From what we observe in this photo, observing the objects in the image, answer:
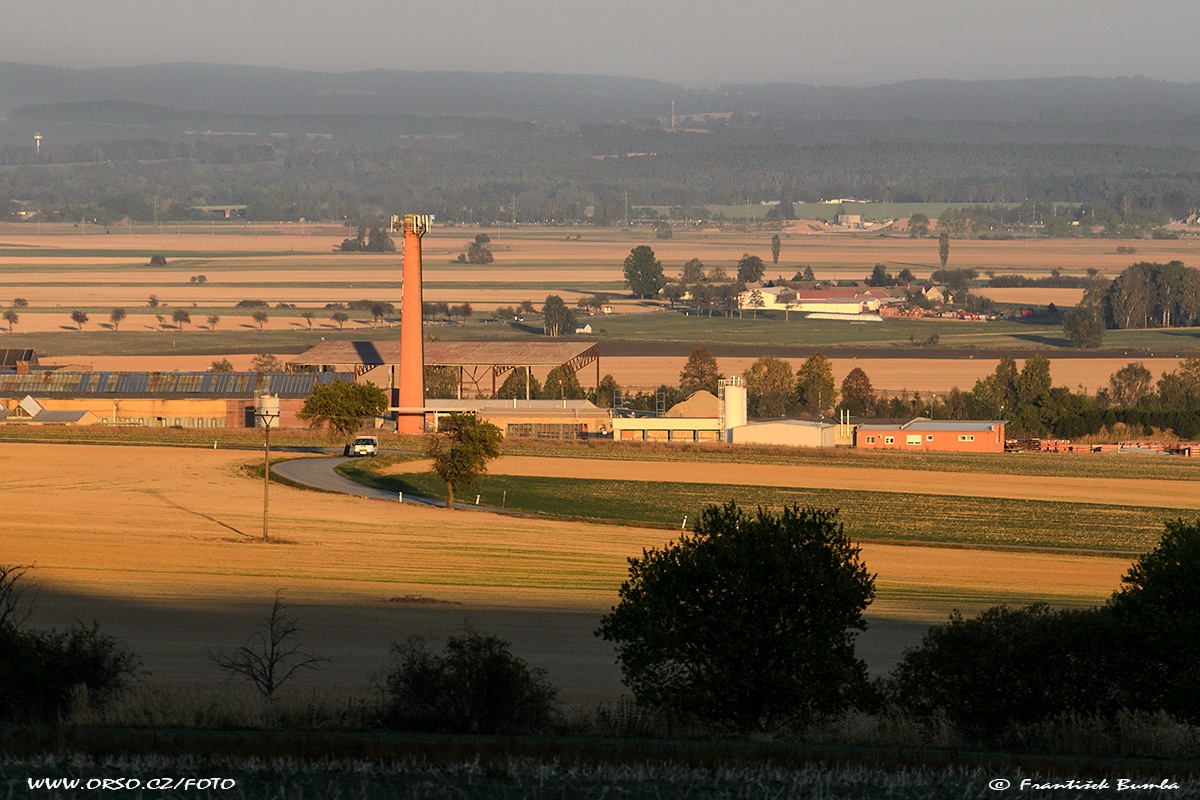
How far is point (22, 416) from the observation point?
97625mm

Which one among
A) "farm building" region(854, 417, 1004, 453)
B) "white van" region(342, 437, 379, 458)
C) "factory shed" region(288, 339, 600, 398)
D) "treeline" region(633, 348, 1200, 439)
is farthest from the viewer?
"factory shed" region(288, 339, 600, 398)

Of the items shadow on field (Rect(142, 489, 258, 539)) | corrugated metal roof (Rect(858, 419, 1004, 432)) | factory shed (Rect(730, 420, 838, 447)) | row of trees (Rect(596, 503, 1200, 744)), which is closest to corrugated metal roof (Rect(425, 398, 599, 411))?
factory shed (Rect(730, 420, 838, 447))

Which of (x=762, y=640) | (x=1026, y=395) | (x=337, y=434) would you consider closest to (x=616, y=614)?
(x=762, y=640)

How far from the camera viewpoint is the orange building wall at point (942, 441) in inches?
3597

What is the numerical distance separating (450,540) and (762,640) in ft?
95.3

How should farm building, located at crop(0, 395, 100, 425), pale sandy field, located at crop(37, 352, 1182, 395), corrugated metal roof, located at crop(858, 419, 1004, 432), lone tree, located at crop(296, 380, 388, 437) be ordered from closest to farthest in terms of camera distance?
lone tree, located at crop(296, 380, 388, 437) → corrugated metal roof, located at crop(858, 419, 1004, 432) → farm building, located at crop(0, 395, 100, 425) → pale sandy field, located at crop(37, 352, 1182, 395)

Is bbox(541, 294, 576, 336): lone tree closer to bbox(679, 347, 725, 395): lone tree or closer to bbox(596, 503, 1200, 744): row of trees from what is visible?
bbox(679, 347, 725, 395): lone tree

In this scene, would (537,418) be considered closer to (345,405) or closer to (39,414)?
(345,405)

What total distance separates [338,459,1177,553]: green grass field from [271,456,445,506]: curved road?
1.08 m

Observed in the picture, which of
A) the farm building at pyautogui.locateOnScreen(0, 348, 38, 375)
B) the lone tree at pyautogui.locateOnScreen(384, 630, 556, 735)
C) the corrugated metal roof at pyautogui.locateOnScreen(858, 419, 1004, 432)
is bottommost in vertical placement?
the corrugated metal roof at pyautogui.locateOnScreen(858, 419, 1004, 432)

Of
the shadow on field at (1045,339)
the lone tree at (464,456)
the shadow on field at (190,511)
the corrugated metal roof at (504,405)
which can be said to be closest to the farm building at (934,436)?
the corrugated metal roof at (504,405)

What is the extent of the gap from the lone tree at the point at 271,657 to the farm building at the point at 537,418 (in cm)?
6006

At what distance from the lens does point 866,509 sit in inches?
2525

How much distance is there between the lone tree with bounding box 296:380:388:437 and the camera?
277 ft
